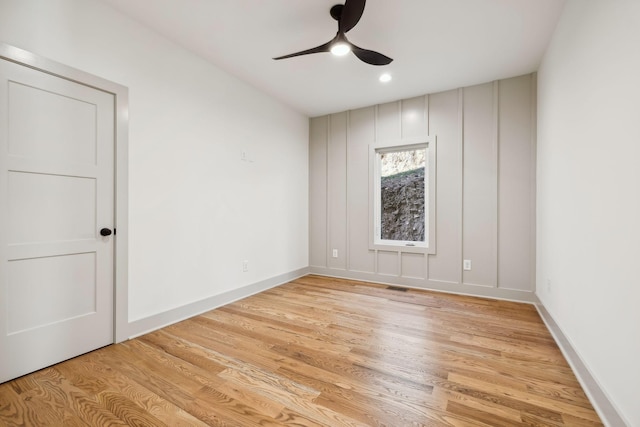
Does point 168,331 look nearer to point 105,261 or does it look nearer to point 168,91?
point 105,261

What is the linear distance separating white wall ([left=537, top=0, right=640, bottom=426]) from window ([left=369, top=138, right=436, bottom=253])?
149 centimetres

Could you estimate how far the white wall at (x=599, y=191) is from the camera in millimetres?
1262

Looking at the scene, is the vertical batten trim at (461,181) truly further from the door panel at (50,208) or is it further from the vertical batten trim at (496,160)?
the door panel at (50,208)

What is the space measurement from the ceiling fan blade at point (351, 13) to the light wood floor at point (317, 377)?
8.06 ft

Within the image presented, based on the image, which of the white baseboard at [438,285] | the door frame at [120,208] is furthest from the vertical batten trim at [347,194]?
the door frame at [120,208]

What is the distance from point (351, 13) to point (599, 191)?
190cm

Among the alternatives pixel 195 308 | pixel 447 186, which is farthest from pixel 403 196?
pixel 195 308

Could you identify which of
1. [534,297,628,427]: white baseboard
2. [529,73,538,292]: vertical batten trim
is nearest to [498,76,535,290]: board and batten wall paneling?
[529,73,538,292]: vertical batten trim

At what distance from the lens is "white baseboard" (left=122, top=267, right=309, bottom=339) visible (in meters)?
2.45

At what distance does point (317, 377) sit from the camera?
1.82 metres

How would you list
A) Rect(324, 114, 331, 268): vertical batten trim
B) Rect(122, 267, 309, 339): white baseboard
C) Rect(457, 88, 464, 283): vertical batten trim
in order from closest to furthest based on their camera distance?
Rect(122, 267, 309, 339): white baseboard, Rect(457, 88, 464, 283): vertical batten trim, Rect(324, 114, 331, 268): vertical batten trim

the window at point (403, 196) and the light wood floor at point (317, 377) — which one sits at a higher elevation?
the window at point (403, 196)

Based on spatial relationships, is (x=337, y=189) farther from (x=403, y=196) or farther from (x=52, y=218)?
(x=52, y=218)

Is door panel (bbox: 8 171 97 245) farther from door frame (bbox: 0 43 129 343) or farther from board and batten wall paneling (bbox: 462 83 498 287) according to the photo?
board and batten wall paneling (bbox: 462 83 498 287)
